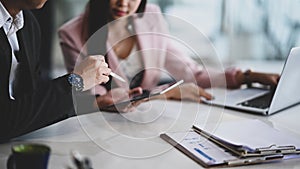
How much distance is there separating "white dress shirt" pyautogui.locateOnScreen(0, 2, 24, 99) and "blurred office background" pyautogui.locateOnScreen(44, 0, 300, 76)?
1.72m

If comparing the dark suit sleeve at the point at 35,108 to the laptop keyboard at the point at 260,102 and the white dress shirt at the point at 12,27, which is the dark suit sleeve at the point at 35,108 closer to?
the white dress shirt at the point at 12,27

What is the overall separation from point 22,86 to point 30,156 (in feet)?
2.25

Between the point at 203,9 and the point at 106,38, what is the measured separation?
4.35ft

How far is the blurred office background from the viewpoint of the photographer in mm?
3062

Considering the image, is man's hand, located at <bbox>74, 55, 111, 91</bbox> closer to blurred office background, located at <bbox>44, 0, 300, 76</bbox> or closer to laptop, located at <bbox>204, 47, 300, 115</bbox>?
laptop, located at <bbox>204, 47, 300, 115</bbox>

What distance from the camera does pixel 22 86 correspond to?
1439 mm

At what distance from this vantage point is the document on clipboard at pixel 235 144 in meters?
1.08

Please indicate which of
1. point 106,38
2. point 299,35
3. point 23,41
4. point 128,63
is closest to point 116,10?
point 106,38

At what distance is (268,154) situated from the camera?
109 cm

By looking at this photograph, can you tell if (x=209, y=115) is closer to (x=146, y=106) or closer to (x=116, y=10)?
(x=146, y=106)

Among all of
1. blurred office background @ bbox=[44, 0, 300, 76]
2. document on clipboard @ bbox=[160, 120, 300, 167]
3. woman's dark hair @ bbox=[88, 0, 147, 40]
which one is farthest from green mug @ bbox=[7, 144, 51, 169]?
blurred office background @ bbox=[44, 0, 300, 76]

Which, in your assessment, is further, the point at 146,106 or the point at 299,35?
the point at 299,35

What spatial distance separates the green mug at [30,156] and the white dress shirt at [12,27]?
1.56ft

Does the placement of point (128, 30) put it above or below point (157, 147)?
above
